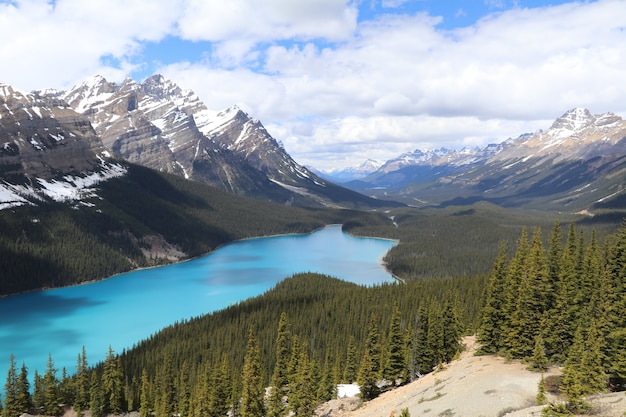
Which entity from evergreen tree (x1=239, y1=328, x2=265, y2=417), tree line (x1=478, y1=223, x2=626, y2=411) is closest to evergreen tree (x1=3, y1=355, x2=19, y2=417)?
evergreen tree (x1=239, y1=328, x2=265, y2=417)

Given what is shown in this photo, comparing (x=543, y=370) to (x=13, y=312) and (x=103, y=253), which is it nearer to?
(x=13, y=312)

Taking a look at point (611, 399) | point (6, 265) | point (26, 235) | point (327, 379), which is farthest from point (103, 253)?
point (611, 399)

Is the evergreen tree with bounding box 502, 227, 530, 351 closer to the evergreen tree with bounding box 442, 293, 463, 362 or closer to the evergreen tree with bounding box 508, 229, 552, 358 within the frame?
the evergreen tree with bounding box 508, 229, 552, 358

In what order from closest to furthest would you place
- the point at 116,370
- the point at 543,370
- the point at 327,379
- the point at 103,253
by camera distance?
1. the point at 543,370
2. the point at 327,379
3. the point at 116,370
4. the point at 103,253

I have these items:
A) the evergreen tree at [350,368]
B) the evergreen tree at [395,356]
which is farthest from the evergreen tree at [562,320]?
the evergreen tree at [350,368]

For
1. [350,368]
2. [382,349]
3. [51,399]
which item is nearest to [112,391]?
[51,399]

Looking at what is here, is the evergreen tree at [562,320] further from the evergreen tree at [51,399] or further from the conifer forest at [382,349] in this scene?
the evergreen tree at [51,399]

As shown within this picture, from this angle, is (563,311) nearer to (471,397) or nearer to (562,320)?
(562,320)
